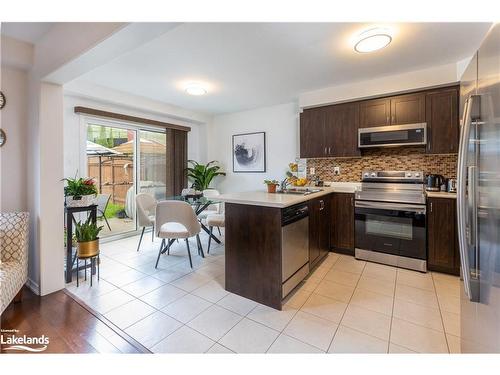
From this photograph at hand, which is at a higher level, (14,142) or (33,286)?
(14,142)

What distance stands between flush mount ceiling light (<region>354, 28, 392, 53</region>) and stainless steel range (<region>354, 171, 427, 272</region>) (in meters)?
1.64

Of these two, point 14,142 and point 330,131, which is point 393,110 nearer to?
point 330,131

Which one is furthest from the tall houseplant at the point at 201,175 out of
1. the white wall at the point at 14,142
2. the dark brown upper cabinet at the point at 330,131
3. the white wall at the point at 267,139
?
the white wall at the point at 14,142

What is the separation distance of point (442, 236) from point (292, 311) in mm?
1962

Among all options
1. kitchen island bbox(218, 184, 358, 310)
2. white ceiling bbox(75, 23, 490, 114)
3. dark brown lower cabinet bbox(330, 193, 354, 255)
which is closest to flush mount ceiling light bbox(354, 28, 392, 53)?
white ceiling bbox(75, 23, 490, 114)

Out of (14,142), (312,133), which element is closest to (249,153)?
(312,133)

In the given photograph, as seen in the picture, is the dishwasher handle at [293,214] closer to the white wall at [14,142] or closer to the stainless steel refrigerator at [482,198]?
the stainless steel refrigerator at [482,198]

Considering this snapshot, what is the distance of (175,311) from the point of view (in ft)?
6.53

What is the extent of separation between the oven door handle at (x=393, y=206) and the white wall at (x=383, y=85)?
1.43 metres

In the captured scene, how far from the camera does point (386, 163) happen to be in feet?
11.1
